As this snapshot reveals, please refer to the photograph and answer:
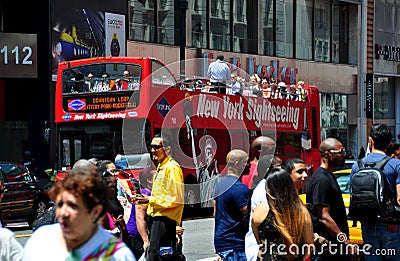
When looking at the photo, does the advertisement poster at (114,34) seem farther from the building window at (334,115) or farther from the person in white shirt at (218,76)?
the building window at (334,115)

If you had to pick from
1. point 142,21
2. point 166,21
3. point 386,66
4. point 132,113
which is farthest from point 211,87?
point 386,66

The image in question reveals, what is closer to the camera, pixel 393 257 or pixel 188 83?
pixel 393 257

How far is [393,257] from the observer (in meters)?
7.53

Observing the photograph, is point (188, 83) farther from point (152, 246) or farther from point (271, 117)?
point (152, 246)

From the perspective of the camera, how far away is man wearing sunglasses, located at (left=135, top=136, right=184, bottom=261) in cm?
784

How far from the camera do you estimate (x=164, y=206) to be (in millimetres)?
7855

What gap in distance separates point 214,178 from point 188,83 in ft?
8.12

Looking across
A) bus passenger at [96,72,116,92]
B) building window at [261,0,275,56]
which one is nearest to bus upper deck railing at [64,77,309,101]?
bus passenger at [96,72,116,92]

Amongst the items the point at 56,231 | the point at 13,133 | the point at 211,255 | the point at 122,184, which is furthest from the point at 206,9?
the point at 56,231

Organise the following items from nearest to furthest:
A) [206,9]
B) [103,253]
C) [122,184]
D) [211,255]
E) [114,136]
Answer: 1. [103,253]
2. [122,184]
3. [211,255]
4. [114,136]
5. [206,9]

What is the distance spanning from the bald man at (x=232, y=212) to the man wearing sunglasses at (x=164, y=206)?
0.47 metres

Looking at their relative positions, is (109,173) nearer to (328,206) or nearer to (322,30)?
(328,206)

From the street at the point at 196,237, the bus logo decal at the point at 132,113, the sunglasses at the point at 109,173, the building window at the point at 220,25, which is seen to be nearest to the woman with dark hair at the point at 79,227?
the sunglasses at the point at 109,173

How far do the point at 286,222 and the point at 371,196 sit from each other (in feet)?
7.05
